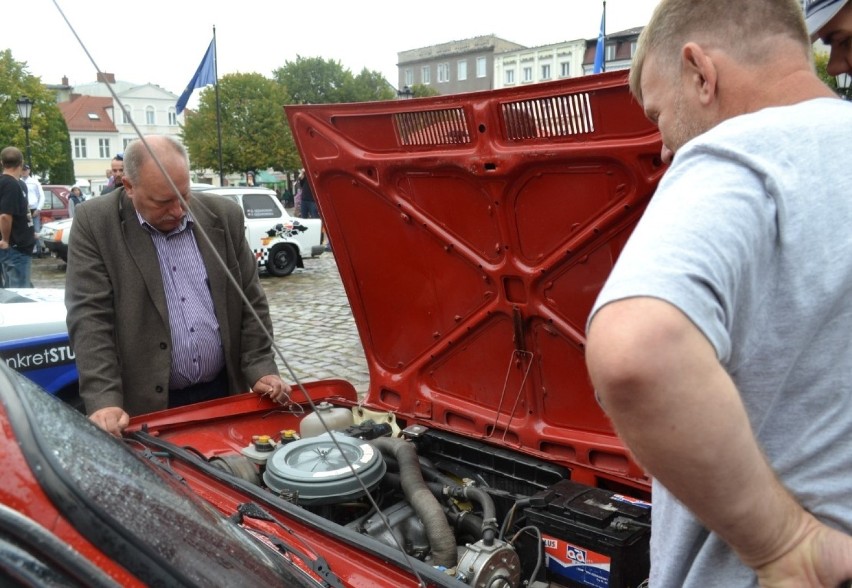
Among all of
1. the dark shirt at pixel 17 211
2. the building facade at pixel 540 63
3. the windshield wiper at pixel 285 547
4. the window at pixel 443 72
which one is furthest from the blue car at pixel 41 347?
the window at pixel 443 72

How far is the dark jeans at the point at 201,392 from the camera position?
322 centimetres

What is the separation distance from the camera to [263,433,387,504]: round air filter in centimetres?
231

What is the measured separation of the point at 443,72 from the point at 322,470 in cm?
7508

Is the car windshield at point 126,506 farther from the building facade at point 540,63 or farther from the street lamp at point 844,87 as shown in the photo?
the building facade at point 540,63

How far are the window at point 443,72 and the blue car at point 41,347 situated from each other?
7252 centimetres

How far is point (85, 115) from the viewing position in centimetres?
5272

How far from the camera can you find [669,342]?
0.82 meters

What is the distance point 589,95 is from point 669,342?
1.44 metres

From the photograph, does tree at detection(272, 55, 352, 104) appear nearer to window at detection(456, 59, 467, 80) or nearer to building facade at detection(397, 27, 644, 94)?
building facade at detection(397, 27, 644, 94)

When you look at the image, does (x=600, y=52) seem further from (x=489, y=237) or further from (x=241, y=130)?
(x=241, y=130)

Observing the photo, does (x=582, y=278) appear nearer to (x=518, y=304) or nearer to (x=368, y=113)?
(x=518, y=304)

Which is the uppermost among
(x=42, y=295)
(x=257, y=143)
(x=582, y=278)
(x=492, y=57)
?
(x=492, y=57)

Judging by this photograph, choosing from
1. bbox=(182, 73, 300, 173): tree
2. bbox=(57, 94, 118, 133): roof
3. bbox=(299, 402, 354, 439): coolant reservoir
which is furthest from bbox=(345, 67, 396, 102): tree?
bbox=(299, 402, 354, 439): coolant reservoir

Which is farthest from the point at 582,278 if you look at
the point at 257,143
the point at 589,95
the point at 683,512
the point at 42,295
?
the point at 257,143
